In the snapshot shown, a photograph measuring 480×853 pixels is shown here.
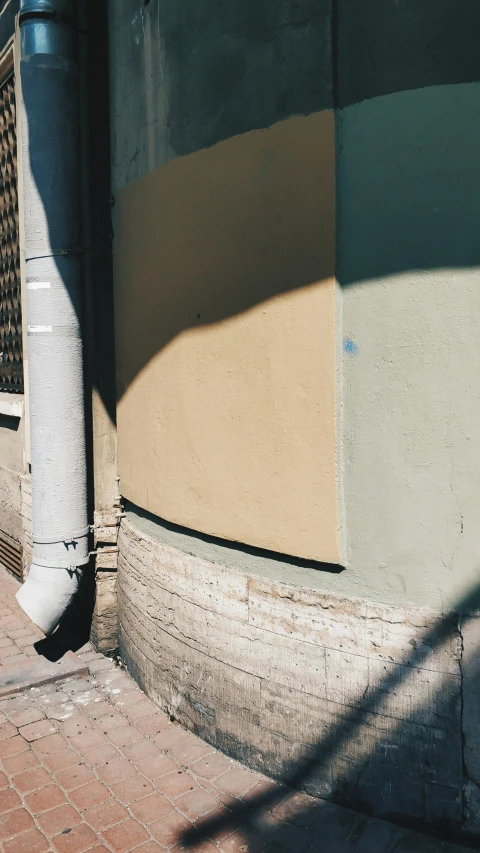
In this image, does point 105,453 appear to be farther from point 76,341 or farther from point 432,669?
point 432,669

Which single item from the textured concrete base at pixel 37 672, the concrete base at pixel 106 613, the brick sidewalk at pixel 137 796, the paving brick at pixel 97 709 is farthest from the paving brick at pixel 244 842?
the concrete base at pixel 106 613

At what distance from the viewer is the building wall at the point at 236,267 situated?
3301mm

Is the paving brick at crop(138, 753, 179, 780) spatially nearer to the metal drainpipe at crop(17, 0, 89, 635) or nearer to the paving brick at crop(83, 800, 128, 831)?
the paving brick at crop(83, 800, 128, 831)

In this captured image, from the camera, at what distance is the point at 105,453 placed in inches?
207

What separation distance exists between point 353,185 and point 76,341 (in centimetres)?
260

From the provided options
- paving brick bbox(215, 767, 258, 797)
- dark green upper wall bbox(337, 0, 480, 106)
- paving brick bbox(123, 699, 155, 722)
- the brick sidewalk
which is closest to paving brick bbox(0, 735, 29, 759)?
the brick sidewalk

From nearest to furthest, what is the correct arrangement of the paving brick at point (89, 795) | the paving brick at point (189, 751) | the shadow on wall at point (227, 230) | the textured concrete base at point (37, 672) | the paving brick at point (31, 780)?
the shadow on wall at point (227, 230), the paving brick at point (89, 795), the paving brick at point (31, 780), the paving brick at point (189, 751), the textured concrete base at point (37, 672)

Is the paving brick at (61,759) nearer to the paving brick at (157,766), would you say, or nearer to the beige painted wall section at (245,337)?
the paving brick at (157,766)

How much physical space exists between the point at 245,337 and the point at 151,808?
2416 millimetres

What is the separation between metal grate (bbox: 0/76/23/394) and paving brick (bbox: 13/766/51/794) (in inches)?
147

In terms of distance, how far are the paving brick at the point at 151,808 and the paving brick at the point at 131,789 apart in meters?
0.04

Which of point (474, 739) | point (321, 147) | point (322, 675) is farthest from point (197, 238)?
point (474, 739)

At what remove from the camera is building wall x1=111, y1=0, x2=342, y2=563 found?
330 cm

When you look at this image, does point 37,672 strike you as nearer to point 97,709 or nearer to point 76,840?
point 97,709
